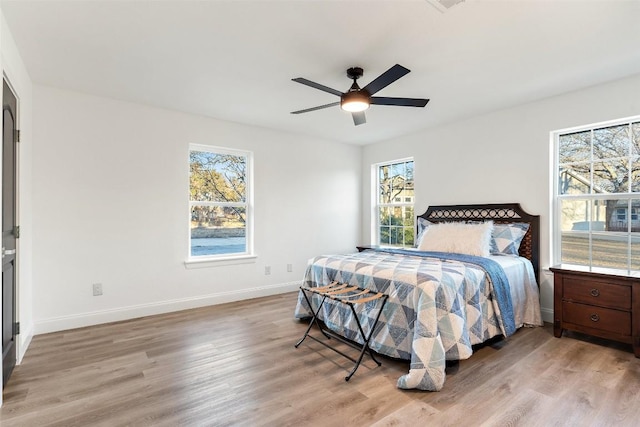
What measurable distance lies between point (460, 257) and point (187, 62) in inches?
117

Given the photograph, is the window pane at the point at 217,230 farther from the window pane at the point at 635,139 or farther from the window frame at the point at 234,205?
the window pane at the point at 635,139

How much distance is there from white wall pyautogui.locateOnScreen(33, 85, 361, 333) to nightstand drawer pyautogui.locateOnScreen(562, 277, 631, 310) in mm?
3275

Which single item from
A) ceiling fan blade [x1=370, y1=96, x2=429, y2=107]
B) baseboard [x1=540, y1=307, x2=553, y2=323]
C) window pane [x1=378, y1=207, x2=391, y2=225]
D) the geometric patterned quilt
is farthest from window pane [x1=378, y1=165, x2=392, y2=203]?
ceiling fan blade [x1=370, y1=96, x2=429, y2=107]

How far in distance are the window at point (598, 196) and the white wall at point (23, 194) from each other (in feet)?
15.9

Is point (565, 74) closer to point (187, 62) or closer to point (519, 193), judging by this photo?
point (519, 193)

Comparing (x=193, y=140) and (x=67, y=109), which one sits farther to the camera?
(x=193, y=140)

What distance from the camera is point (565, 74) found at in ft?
9.47

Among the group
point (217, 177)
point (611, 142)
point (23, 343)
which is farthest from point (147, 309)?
point (611, 142)

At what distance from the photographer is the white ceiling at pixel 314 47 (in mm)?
2010

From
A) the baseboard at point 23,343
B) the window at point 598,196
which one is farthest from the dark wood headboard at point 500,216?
the baseboard at point 23,343

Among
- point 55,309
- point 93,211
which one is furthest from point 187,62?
point 55,309

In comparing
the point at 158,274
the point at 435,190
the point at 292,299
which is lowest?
the point at 292,299

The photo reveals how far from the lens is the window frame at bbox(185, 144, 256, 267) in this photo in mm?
4032

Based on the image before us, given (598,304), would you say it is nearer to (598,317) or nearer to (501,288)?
(598,317)
